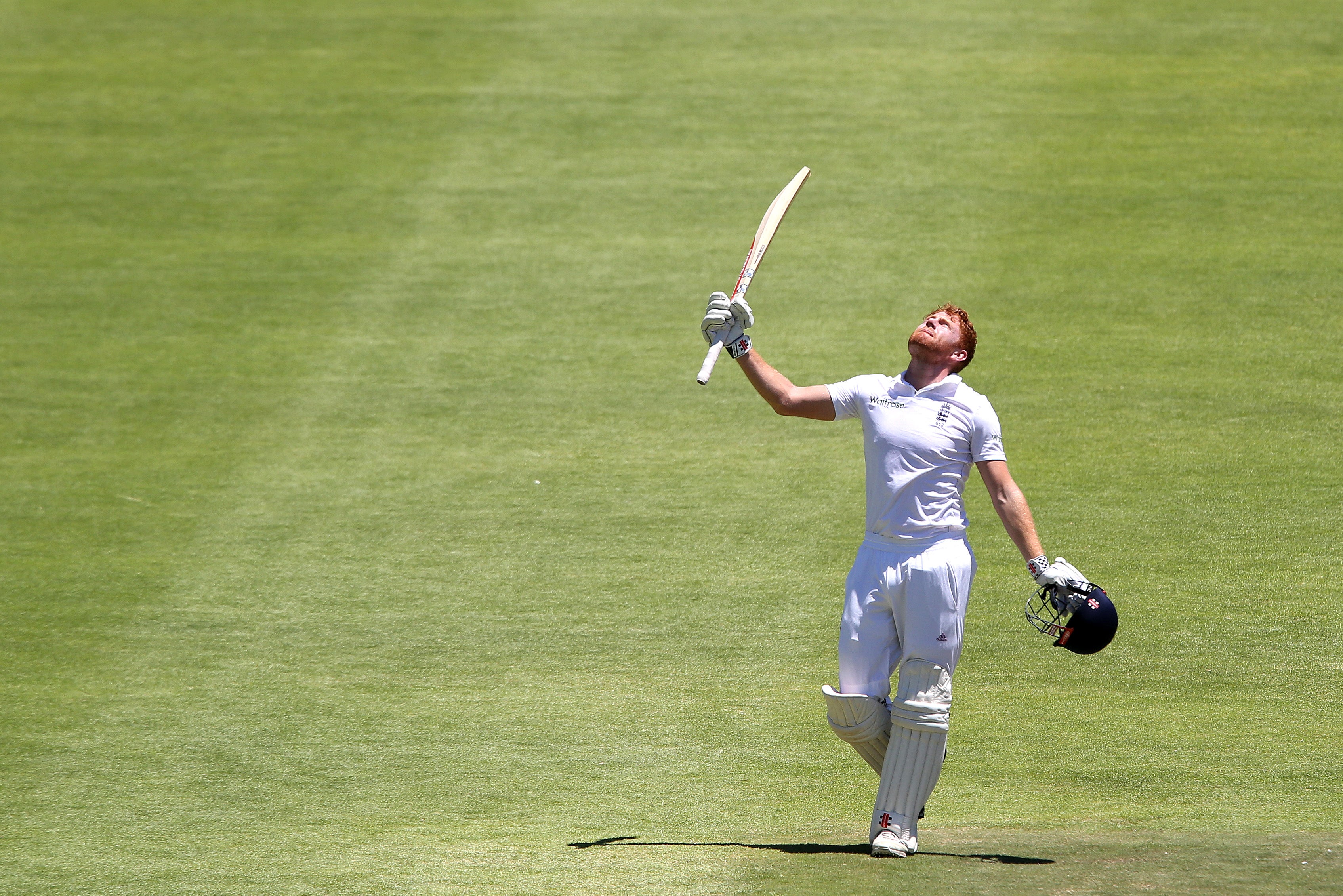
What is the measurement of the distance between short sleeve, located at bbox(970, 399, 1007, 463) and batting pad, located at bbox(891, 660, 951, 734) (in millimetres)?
786

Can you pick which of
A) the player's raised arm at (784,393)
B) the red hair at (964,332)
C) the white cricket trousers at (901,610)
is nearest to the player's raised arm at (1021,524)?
the white cricket trousers at (901,610)

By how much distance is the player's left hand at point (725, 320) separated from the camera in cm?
574

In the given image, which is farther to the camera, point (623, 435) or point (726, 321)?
point (623, 435)

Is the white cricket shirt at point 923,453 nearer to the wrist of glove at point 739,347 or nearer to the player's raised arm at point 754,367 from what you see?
the player's raised arm at point 754,367

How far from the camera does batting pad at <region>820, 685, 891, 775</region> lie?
5.60 m

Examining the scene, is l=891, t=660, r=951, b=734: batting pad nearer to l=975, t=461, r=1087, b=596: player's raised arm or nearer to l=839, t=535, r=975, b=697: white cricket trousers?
l=839, t=535, r=975, b=697: white cricket trousers

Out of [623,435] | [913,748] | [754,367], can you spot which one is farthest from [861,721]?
[623,435]

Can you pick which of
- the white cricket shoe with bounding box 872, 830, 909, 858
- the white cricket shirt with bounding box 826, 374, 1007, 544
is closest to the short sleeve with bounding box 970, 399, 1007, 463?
the white cricket shirt with bounding box 826, 374, 1007, 544

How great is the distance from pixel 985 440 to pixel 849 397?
0.53 m

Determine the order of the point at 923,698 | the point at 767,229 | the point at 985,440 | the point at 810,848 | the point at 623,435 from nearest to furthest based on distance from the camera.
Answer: the point at 923,698
the point at 985,440
the point at 810,848
the point at 767,229
the point at 623,435

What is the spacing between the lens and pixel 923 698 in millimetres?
5566

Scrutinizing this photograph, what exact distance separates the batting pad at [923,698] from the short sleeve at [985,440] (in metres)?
0.79

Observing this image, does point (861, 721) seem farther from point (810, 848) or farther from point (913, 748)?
point (810, 848)

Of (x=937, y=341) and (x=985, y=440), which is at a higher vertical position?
(x=937, y=341)
